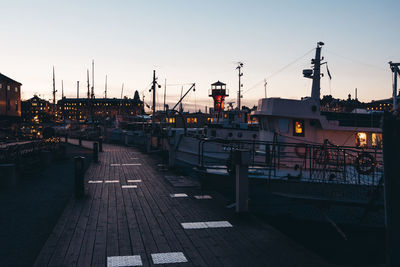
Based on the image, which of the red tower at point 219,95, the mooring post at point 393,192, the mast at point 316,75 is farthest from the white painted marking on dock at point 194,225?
the red tower at point 219,95

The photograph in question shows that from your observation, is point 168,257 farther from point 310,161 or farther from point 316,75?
point 316,75

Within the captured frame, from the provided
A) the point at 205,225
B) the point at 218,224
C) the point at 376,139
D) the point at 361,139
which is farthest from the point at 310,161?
the point at 376,139

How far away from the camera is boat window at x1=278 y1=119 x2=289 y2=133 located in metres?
16.9

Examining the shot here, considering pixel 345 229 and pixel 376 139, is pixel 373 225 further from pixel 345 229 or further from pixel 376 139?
pixel 376 139

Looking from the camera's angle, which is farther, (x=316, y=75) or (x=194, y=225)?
(x=316, y=75)

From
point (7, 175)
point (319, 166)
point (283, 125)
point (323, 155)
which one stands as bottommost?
point (7, 175)

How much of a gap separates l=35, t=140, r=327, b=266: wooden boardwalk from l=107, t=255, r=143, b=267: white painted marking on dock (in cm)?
9

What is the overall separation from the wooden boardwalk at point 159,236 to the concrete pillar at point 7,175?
4.30 meters

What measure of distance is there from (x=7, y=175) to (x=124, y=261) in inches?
401

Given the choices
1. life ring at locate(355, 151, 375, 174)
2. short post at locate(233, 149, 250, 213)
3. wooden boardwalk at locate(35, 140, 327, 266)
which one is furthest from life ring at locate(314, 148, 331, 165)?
wooden boardwalk at locate(35, 140, 327, 266)

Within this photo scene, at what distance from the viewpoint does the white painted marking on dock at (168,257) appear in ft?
19.2

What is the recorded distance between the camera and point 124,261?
229 inches

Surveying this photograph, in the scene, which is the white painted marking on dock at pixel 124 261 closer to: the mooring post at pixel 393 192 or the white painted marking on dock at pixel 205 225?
the white painted marking on dock at pixel 205 225

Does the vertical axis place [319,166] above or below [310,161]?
below
